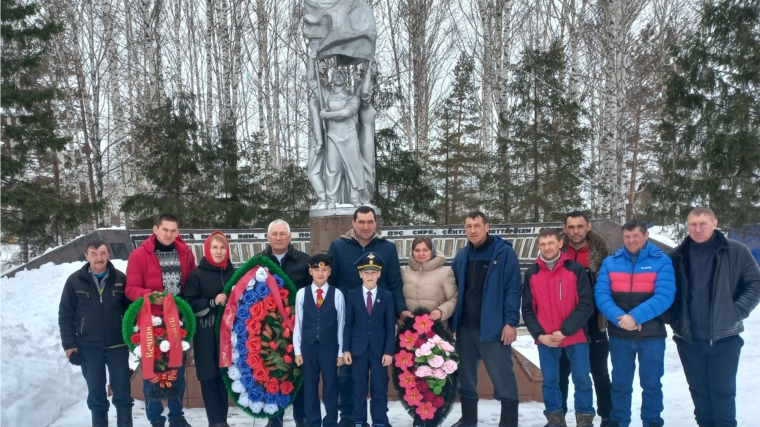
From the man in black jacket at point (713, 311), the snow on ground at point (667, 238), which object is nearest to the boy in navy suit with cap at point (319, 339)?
the man in black jacket at point (713, 311)

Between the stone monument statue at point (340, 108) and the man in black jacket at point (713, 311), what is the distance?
13.2 ft

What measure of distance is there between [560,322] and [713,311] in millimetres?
940

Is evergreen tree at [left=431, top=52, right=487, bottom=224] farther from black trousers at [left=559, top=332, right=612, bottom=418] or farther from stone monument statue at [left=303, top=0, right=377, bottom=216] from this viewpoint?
black trousers at [left=559, top=332, right=612, bottom=418]

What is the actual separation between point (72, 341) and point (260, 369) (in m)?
1.33

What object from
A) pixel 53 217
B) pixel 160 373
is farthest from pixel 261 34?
pixel 160 373

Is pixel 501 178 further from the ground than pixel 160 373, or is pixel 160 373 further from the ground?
pixel 501 178

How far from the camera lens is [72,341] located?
4.04 m

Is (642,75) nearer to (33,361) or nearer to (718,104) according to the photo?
(718,104)

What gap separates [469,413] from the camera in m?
4.22

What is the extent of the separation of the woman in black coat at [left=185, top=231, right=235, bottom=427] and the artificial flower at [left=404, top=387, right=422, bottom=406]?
1.37 meters

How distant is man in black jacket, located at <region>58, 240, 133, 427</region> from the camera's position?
160 inches

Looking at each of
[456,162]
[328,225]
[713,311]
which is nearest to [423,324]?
[713,311]

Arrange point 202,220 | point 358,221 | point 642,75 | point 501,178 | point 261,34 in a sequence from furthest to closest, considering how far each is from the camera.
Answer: point 642,75, point 261,34, point 501,178, point 202,220, point 358,221

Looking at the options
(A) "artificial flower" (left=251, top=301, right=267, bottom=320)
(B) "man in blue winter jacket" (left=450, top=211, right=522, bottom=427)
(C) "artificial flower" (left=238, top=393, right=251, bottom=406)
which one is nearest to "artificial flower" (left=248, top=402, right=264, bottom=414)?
(C) "artificial flower" (left=238, top=393, right=251, bottom=406)
